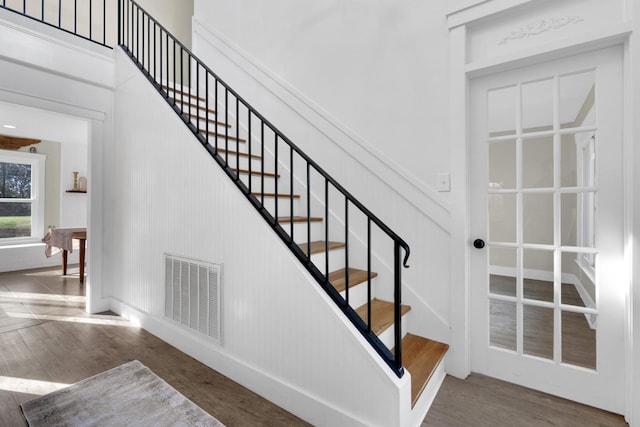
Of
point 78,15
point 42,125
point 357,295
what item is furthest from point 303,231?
point 78,15

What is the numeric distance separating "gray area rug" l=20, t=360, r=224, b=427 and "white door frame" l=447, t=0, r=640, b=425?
1.55 meters

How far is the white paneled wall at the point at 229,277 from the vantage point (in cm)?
156

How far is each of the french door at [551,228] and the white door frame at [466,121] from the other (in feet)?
0.20

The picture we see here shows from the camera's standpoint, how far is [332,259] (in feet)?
7.63

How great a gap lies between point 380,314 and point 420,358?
35 cm

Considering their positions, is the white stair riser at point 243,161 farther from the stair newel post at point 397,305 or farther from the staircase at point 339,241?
the stair newel post at point 397,305

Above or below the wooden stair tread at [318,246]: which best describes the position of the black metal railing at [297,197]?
above

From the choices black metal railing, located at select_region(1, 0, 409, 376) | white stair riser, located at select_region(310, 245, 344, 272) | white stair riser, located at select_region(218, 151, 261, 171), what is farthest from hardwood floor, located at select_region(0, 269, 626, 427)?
white stair riser, located at select_region(218, 151, 261, 171)

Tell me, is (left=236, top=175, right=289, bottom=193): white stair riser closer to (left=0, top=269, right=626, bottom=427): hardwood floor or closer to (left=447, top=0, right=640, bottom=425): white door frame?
(left=0, top=269, right=626, bottom=427): hardwood floor

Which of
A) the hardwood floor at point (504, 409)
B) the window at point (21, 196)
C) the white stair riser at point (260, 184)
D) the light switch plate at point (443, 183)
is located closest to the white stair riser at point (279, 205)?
the white stair riser at point (260, 184)

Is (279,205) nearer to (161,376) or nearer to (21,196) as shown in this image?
(161,376)

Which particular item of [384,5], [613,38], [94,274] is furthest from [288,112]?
[94,274]

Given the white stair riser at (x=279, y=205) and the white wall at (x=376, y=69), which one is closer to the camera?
the white wall at (x=376, y=69)

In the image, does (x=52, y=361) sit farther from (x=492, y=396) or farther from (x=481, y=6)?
(x=481, y=6)
